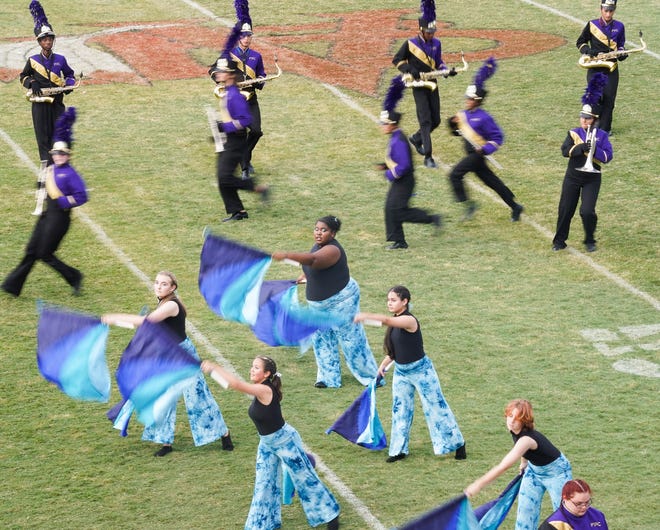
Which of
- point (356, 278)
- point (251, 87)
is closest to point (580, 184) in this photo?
point (356, 278)

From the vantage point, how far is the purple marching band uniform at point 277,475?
32.8ft

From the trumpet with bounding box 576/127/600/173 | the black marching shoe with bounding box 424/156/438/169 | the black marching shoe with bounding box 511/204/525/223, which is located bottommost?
the black marching shoe with bounding box 424/156/438/169

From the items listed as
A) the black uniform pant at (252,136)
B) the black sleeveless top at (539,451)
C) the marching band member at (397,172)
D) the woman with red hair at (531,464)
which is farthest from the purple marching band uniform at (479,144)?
the black sleeveless top at (539,451)

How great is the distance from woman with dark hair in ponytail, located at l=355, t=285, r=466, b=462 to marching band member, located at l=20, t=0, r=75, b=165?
890 cm

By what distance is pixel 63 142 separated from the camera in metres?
14.7

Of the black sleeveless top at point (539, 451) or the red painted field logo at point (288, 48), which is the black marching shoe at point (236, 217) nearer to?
the red painted field logo at point (288, 48)

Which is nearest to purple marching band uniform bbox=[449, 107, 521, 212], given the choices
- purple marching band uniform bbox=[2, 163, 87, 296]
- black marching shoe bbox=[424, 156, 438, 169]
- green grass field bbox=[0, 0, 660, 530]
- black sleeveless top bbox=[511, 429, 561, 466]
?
green grass field bbox=[0, 0, 660, 530]

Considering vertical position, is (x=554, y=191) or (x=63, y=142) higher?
(x=63, y=142)

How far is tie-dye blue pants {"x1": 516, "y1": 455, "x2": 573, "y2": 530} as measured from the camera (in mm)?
9430

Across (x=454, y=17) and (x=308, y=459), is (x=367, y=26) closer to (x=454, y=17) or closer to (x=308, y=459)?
(x=454, y=17)

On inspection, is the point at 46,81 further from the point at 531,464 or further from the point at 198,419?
the point at 531,464

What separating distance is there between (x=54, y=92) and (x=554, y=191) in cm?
748

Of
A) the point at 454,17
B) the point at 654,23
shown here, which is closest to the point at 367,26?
the point at 454,17

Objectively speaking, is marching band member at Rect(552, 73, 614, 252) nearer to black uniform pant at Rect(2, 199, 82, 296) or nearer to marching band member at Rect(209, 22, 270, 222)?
marching band member at Rect(209, 22, 270, 222)
